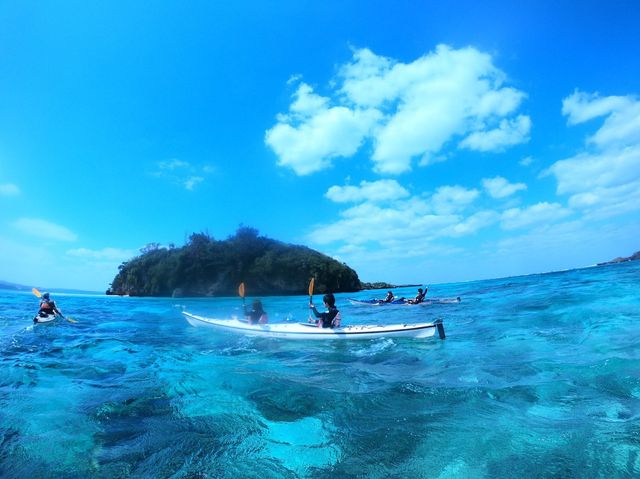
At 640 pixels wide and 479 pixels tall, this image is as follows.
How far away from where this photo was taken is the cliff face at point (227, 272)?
73.6 metres

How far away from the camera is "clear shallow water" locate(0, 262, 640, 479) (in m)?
4.34

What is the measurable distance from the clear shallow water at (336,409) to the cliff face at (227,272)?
61213 mm

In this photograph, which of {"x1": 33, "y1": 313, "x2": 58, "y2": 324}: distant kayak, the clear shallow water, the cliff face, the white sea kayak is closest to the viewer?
the clear shallow water

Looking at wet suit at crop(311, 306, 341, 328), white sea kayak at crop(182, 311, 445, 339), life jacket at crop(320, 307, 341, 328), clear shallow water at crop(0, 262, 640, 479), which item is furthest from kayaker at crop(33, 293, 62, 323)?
life jacket at crop(320, 307, 341, 328)

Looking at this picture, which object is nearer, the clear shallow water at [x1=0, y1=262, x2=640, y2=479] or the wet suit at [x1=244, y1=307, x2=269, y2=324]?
the clear shallow water at [x1=0, y1=262, x2=640, y2=479]

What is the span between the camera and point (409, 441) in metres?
4.84

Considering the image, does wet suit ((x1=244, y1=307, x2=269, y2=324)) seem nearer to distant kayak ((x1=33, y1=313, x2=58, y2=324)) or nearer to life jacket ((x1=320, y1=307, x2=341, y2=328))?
life jacket ((x1=320, y1=307, x2=341, y2=328))

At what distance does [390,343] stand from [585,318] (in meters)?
8.21

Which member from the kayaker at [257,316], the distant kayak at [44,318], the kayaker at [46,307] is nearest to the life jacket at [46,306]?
the kayaker at [46,307]

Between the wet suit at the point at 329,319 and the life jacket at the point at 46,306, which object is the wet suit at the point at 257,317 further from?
the life jacket at the point at 46,306

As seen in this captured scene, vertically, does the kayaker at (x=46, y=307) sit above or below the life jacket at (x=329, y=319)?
above

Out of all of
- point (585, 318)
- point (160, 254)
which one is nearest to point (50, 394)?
point (585, 318)

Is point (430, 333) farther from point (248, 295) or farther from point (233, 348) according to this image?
point (248, 295)

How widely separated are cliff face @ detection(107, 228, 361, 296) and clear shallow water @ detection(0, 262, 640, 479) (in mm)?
61213
